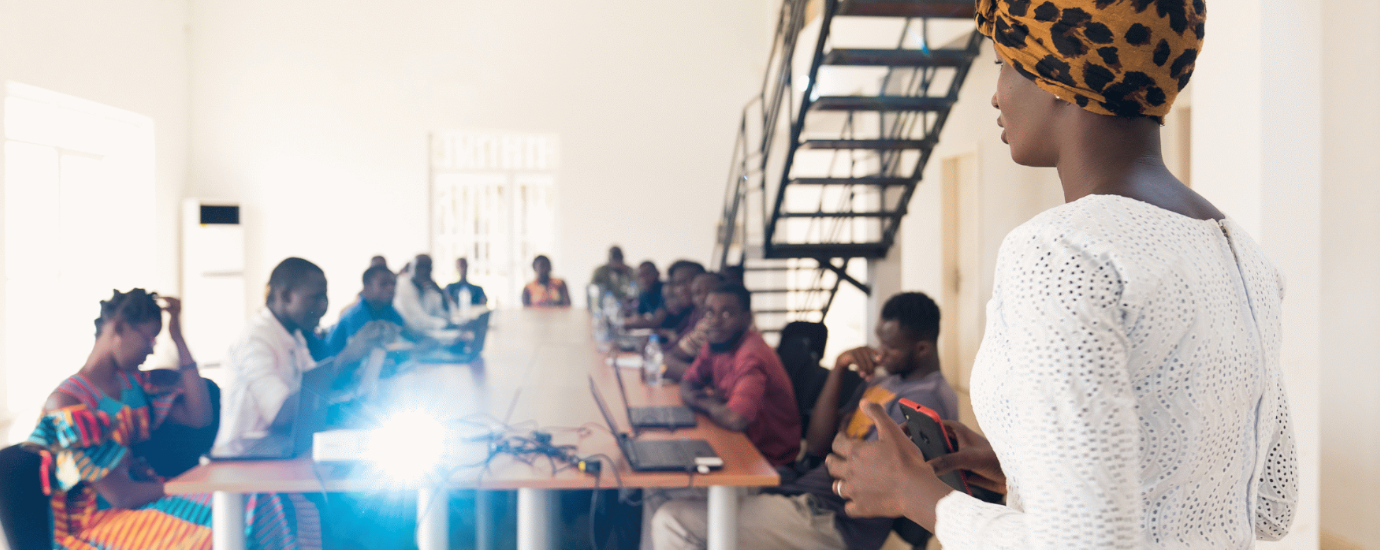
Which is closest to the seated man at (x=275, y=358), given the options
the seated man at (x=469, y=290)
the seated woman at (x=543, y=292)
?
the seated man at (x=469, y=290)

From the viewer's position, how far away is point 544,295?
26.0 ft

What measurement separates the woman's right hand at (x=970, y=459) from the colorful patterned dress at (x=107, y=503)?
6.86 feet

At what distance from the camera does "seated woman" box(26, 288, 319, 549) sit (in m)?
2.14

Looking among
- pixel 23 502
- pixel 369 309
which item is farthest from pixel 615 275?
pixel 23 502

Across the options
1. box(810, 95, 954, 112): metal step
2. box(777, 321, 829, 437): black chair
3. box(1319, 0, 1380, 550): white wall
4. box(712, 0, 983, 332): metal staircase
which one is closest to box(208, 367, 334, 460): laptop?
box(777, 321, 829, 437): black chair

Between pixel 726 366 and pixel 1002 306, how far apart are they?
253 cm

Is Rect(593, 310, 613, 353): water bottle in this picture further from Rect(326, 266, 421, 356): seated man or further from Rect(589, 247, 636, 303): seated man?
Rect(589, 247, 636, 303): seated man

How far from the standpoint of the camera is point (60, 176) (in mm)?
6645

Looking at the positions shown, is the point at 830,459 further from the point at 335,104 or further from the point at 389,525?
the point at 335,104

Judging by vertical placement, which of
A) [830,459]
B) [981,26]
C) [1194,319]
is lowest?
[830,459]

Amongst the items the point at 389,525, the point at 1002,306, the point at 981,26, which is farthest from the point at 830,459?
the point at 389,525

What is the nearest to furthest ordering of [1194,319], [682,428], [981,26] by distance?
[1194,319]
[981,26]
[682,428]

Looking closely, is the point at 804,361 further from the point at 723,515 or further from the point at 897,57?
the point at 897,57

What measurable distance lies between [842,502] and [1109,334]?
2.00 m
